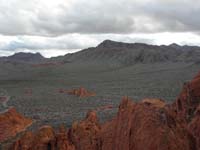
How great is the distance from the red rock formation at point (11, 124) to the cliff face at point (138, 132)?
1207cm

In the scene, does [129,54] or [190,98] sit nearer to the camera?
[190,98]

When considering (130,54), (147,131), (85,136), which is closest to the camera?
(147,131)

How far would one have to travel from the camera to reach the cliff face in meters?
12.5

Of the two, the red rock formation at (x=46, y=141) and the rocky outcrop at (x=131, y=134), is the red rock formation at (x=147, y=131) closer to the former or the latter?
the rocky outcrop at (x=131, y=134)

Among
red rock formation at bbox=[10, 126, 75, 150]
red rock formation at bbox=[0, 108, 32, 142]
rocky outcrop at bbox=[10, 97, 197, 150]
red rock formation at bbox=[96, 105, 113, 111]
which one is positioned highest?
rocky outcrop at bbox=[10, 97, 197, 150]

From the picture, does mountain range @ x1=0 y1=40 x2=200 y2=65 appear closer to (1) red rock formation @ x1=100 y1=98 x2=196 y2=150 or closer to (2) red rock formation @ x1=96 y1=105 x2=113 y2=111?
(2) red rock formation @ x1=96 y1=105 x2=113 y2=111

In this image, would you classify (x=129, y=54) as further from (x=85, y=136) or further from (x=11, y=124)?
(x=85, y=136)

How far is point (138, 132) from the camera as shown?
1312 cm

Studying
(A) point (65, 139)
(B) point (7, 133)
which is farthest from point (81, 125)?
(B) point (7, 133)

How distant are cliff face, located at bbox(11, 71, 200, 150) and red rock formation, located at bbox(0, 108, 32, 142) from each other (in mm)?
12066

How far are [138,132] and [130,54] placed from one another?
465 feet

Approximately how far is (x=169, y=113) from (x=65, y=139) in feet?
14.0

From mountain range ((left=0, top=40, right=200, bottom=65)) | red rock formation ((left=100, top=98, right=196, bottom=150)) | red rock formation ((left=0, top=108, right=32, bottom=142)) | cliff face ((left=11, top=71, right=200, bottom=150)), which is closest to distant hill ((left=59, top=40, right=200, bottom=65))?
mountain range ((left=0, top=40, right=200, bottom=65))

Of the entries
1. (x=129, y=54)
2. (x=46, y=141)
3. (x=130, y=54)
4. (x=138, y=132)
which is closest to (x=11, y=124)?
(x=46, y=141)
